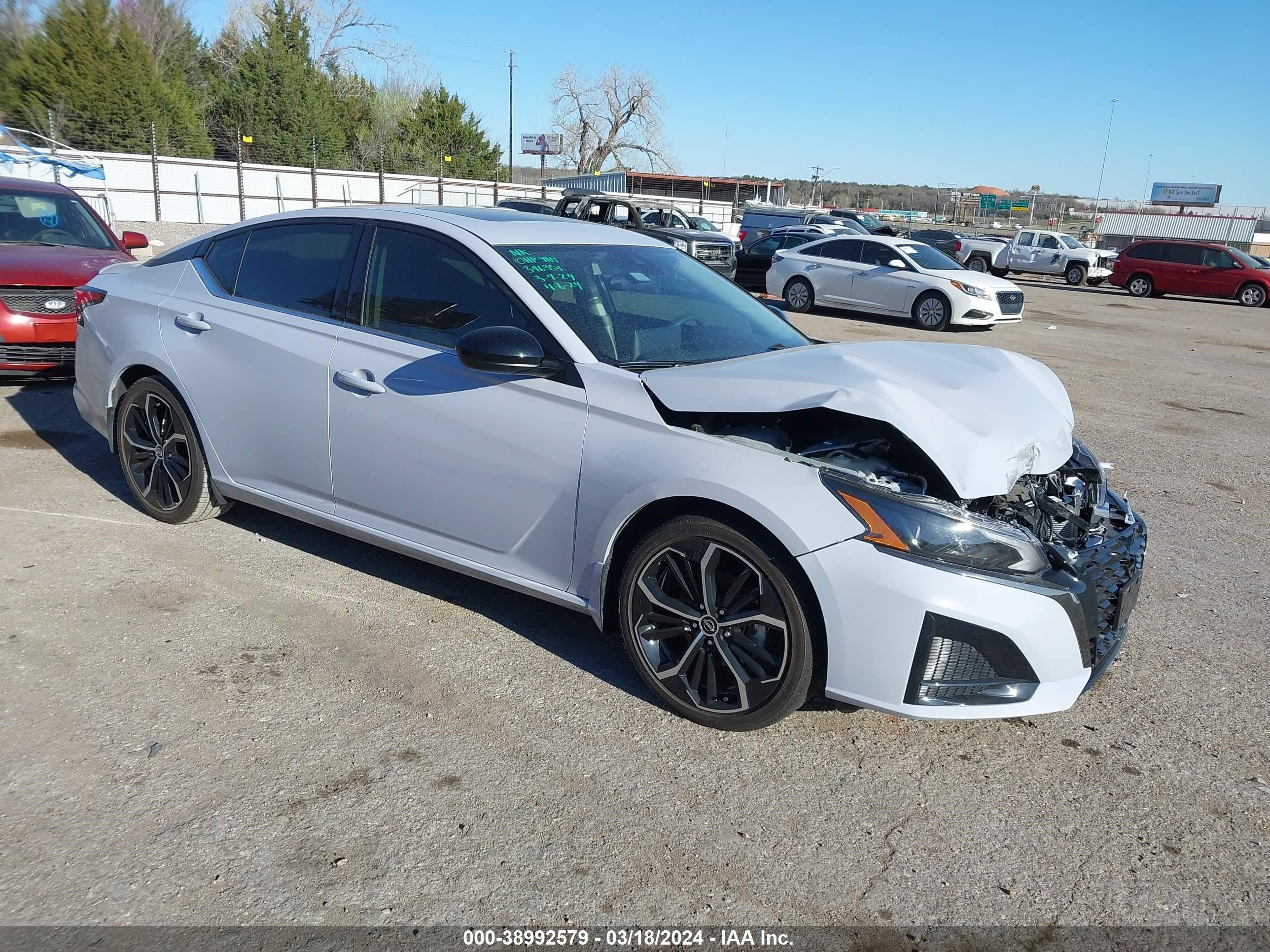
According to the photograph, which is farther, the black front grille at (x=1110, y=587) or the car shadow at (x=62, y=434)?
the car shadow at (x=62, y=434)

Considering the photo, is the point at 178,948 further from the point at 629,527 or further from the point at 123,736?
the point at 629,527

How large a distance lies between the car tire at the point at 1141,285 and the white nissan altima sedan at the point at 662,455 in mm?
26883

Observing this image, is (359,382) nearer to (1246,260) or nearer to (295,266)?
(295,266)

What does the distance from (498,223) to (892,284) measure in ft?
45.0

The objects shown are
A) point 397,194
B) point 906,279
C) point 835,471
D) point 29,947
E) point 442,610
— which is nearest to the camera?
point 29,947

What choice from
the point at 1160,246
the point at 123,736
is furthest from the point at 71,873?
the point at 1160,246

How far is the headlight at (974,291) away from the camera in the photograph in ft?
53.1

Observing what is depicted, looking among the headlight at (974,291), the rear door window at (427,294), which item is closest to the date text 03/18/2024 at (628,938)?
the rear door window at (427,294)

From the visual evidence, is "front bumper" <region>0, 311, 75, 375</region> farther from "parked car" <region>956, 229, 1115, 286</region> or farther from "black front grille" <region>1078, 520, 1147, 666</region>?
"parked car" <region>956, 229, 1115, 286</region>

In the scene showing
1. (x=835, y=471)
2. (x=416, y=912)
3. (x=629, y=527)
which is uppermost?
(x=835, y=471)

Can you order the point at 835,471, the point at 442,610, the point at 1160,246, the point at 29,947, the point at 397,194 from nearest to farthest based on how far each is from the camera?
the point at 29,947 → the point at 835,471 → the point at 442,610 → the point at 1160,246 → the point at 397,194

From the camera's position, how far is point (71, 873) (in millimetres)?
2508

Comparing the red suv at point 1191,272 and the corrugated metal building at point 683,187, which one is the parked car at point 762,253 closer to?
the red suv at point 1191,272

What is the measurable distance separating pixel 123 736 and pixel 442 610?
4.43 feet
